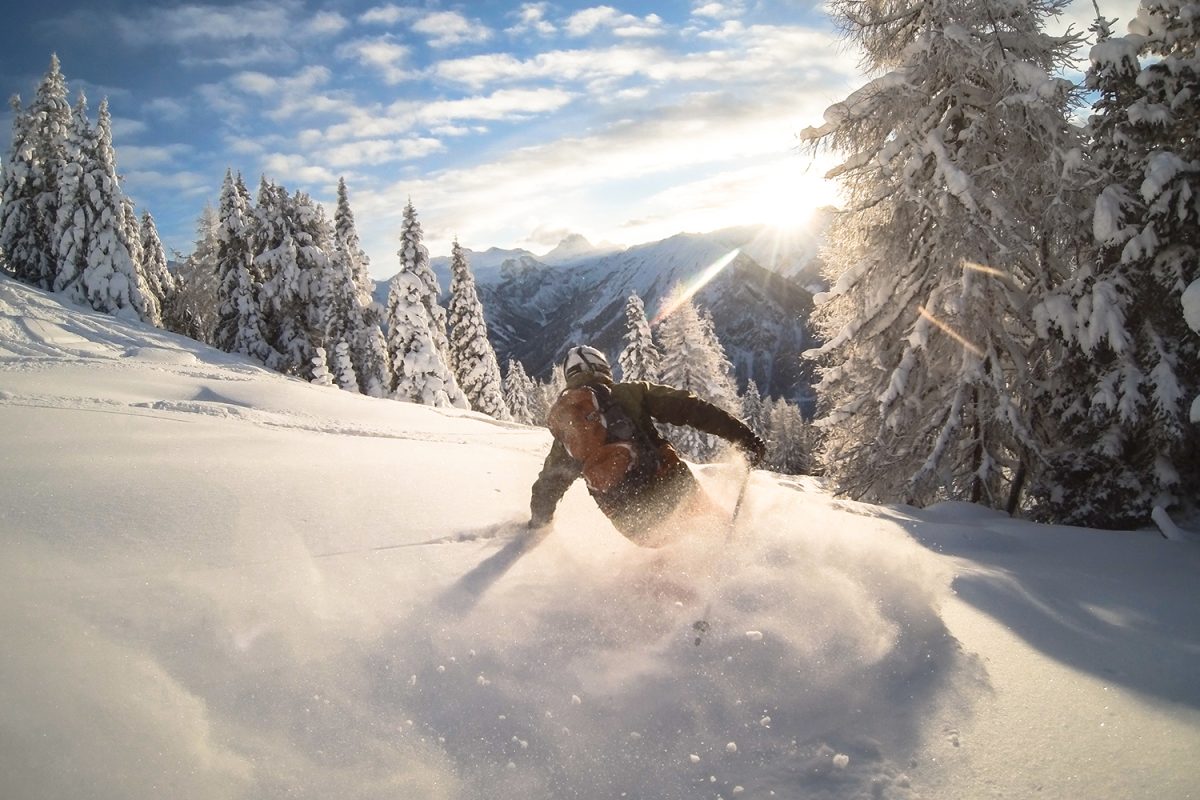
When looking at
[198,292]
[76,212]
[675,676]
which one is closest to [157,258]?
[198,292]

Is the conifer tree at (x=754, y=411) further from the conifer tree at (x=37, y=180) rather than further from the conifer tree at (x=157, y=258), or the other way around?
the conifer tree at (x=37, y=180)

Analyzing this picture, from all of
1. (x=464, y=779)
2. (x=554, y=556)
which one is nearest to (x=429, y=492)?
(x=554, y=556)

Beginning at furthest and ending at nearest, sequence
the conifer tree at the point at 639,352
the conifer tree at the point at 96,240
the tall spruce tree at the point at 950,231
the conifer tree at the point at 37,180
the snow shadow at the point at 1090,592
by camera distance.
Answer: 1. the conifer tree at the point at 639,352
2. the conifer tree at the point at 37,180
3. the conifer tree at the point at 96,240
4. the tall spruce tree at the point at 950,231
5. the snow shadow at the point at 1090,592

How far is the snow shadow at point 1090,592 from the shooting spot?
131 inches

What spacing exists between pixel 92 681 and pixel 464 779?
4.84 feet

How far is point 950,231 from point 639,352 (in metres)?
26.1

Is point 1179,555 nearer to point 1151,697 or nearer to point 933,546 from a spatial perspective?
point 933,546

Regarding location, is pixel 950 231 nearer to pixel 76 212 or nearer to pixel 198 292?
pixel 76 212

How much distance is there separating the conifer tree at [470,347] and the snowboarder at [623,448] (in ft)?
101

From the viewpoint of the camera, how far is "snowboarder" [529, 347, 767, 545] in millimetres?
4520

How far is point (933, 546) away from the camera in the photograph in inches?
226

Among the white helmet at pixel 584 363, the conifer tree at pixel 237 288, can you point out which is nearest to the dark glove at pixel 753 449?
the white helmet at pixel 584 363

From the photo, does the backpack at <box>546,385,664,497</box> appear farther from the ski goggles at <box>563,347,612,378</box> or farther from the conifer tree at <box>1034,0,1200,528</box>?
the conifer tree at <box>1034,0,1200,528</box>

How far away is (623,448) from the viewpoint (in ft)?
15.1
